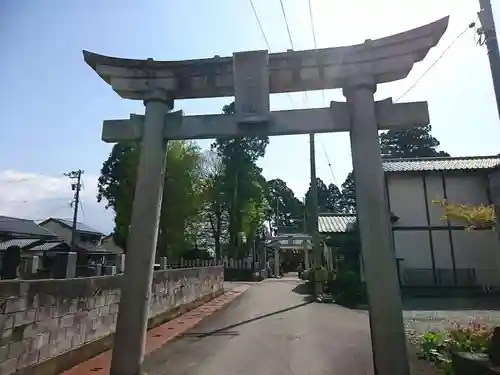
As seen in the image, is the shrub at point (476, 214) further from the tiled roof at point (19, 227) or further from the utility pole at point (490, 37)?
the tiled roof at point (19, 227)

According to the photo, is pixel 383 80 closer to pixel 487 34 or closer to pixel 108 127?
pixel 487 34

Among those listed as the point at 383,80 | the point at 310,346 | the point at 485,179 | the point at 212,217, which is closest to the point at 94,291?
the point at 310,346

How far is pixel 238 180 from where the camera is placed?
128 ft

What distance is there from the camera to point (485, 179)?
19.5 meters

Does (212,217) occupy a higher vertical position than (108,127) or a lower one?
higher

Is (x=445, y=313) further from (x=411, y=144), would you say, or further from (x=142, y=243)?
(x=411, y=144)

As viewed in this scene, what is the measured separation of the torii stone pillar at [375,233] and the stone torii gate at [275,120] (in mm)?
13

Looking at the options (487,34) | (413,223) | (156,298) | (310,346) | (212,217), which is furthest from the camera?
(212,217)

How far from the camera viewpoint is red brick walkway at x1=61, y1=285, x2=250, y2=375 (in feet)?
20.5

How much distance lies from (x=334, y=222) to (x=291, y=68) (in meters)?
21.1

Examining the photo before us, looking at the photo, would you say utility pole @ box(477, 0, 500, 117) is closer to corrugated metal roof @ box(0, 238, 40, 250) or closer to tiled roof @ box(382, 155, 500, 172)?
tiled roof @ box(382, 155, 500, 172)

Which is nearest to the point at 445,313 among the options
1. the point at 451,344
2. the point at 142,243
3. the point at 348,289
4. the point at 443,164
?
the point at 348,289

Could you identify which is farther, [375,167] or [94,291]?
[94,291]

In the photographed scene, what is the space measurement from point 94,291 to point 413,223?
1667 centimetres
